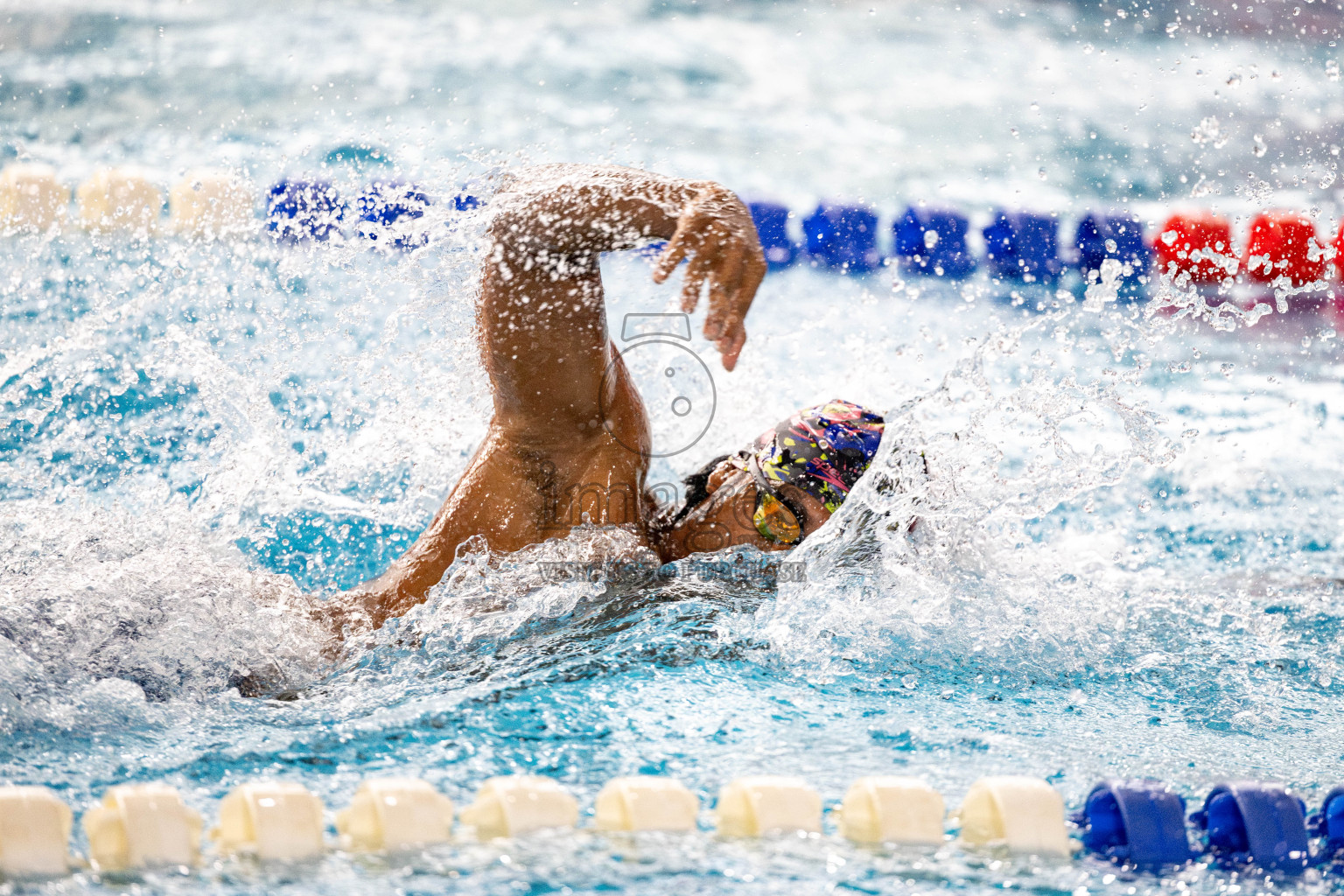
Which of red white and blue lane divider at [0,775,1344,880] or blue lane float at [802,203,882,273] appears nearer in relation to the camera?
red white and blue lane divider at [0,775,1344,880]

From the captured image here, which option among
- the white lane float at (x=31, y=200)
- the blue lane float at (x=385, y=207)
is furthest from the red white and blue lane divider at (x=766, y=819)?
the white lane float at (x=31, y=200)

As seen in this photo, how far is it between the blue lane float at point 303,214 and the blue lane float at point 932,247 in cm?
227

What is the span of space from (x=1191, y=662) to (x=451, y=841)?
124 centimetres

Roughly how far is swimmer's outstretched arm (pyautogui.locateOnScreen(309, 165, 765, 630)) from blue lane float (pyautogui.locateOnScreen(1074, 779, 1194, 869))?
636 mm

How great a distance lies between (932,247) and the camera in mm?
4805

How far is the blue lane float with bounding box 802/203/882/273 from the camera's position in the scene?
4.75 m

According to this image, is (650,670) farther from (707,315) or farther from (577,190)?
(577,190)

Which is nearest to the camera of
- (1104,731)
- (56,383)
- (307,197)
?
(1104,731)

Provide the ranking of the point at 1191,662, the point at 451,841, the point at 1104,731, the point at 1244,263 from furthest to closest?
the point at 1244,263
the point at 1191,662
the point at 1104,731
the point at 451,841

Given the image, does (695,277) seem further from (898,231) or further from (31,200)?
(31,200)

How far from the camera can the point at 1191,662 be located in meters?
1.78

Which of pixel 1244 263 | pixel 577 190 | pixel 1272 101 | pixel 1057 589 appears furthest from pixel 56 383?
pixel 1272 101

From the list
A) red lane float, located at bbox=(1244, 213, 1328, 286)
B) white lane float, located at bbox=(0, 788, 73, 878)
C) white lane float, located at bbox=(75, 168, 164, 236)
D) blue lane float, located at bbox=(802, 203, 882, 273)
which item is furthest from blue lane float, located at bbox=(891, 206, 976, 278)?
white lane float, located at bbox=(0, 788, 73, 878)

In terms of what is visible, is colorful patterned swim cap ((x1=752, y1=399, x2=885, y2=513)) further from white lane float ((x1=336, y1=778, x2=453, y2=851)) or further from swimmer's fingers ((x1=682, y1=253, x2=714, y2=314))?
white lane float ((x1=336, y1=778, x2=453, y2=851))
